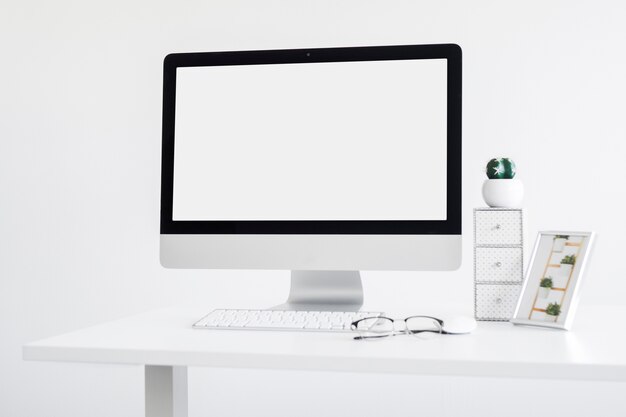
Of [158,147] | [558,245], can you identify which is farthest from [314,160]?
[158,147]

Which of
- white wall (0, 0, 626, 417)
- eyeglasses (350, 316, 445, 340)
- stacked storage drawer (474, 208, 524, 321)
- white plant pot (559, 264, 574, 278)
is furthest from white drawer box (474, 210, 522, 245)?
white wall (0, 0, 626, 417)

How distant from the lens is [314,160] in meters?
1.35

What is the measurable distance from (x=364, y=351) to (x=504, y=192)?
53cm

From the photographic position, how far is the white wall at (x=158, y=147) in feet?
6.86

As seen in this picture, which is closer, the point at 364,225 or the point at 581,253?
the point at 581,253

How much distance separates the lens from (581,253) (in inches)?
46.9

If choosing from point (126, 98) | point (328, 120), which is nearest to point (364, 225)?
point (328, 120)

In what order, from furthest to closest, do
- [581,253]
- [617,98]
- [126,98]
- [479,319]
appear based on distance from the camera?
[126,98], [617,98], [479,319], [581,253]

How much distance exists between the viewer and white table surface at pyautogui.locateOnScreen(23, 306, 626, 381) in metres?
0.90

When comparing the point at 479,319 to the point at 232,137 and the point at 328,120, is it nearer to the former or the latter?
the point at 328,120

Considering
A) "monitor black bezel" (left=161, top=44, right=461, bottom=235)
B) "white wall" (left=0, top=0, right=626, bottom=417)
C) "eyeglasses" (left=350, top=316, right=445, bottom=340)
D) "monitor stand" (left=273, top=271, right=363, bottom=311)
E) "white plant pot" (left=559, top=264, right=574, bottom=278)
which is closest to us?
"eyeglasses" (left=350, top=316, right=445, bottom=340)

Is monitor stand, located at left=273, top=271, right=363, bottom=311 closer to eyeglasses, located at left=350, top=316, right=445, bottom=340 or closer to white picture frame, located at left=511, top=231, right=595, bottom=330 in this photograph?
eyeglasses, located at left=350, top=316, right=445, bottom=340

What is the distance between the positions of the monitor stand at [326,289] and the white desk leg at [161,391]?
1.09ft

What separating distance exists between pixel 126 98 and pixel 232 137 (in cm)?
111
